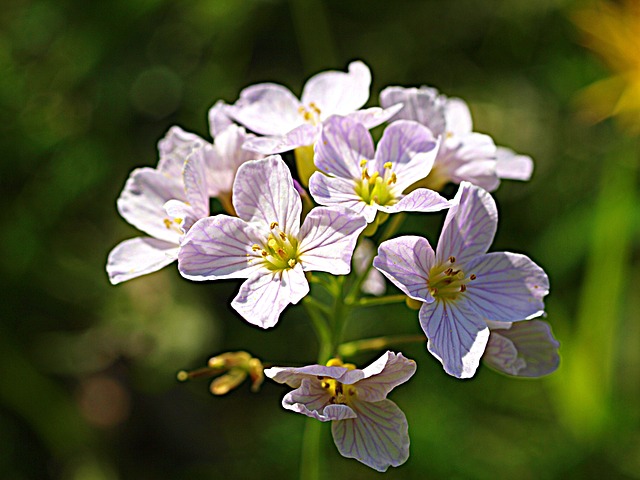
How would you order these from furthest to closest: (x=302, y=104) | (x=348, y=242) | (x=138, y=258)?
(x=302, y=104) → (x=138, y=258) → (x=348, y=242)

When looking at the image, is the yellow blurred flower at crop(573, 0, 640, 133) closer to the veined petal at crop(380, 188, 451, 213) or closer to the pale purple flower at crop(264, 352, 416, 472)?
the veined petal at crop(380, 188, 451, 213)

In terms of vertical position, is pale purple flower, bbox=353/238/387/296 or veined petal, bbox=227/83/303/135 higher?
veined petal, bbox=227/83/303/135

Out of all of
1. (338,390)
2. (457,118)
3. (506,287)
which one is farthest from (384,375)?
(457,118)

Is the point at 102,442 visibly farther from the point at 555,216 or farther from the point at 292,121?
the point at 555,216

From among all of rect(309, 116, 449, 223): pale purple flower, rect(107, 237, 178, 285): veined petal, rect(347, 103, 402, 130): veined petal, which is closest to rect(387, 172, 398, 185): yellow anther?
rect(309, 116, 449, 223): pale purple flower

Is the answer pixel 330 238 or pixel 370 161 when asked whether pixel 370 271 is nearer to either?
pixel 370 161

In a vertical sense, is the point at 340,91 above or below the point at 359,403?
above

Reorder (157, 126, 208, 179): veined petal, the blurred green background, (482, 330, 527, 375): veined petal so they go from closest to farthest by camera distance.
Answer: (482, 330, 527, 375): veined petal → (157, 126, 208, 179): veined petal → the blurred green background
